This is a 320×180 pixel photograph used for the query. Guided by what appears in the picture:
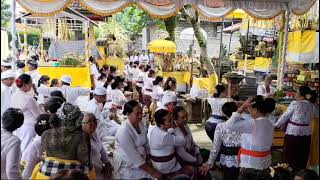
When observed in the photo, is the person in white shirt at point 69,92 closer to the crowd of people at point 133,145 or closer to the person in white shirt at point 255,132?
the crowd of people at point 133,145

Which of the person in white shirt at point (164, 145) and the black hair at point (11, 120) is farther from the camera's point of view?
the person in white shirt at point (164, 145)

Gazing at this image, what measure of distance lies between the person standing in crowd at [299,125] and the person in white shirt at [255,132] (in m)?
2.04

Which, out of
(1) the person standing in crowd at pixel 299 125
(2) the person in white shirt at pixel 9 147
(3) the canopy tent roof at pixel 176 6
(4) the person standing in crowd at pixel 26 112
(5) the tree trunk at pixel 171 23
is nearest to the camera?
(2) the person in white shirt at pixel 9 147

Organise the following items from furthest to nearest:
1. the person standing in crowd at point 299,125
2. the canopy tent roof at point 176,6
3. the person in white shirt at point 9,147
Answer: the canopy tent roof at point 176,6
the person standing in crowd at point 299,125
the person in white shirt at point 9,147

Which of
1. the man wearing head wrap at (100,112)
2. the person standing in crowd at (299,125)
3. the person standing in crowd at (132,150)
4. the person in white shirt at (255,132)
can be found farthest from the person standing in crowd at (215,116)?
the person standing in crowd at (132,150)

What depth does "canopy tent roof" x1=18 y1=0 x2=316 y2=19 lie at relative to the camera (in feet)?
24.2

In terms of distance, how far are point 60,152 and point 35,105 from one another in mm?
2163

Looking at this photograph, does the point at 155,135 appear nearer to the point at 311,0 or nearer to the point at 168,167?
the point at 168,167

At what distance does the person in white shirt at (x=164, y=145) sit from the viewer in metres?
3.75

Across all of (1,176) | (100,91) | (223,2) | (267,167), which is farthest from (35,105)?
(223,2)

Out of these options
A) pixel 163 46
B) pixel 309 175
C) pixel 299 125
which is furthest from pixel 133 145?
pixel 163 46

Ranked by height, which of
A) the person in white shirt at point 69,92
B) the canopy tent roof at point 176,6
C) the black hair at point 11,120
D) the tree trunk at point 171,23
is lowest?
the person in white shirt at point 69,92

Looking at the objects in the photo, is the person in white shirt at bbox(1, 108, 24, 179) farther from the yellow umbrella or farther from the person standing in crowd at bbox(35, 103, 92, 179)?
the yellow umbrella

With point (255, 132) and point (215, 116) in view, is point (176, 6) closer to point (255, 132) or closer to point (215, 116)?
point (215, 116)
